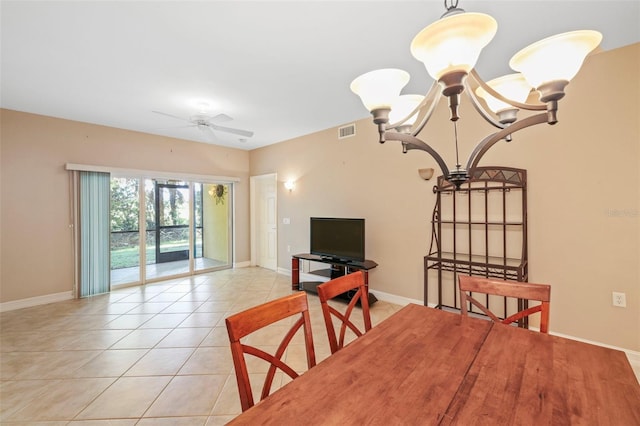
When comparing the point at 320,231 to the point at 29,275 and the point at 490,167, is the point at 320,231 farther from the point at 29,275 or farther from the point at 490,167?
the point at 29,275

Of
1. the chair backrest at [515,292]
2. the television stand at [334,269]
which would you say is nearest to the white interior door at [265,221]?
the television stand at [334,269]

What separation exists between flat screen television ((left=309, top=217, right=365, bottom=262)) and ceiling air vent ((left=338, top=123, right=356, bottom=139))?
1.34 metres

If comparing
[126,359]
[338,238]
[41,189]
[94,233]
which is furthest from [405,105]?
[41,189]

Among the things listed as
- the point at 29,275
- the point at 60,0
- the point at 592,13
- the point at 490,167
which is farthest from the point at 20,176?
the point at 592,13

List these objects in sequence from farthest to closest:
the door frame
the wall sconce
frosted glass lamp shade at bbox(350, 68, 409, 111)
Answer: the door frame, the wall sconce, frosted glass lamp shade at bbox(350, 68, 409, 111)

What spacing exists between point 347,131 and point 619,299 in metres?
3.59

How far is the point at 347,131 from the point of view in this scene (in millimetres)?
4418

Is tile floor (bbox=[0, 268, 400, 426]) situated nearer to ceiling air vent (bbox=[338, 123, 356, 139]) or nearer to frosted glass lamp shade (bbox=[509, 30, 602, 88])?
frosted glass lamp shade (bbox=[509, 30, 602, 88])

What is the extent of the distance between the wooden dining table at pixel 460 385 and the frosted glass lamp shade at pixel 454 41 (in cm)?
116

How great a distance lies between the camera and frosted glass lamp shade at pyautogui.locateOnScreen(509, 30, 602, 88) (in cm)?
102

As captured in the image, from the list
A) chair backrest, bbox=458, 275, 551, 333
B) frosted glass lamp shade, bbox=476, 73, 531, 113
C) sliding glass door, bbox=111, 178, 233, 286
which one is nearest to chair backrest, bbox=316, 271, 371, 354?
chair backrest, bbox=458, 275, 551, 333

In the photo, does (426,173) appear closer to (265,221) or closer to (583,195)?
(583,195)

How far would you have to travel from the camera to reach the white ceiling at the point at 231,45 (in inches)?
75.5

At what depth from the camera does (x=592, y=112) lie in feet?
8.20
